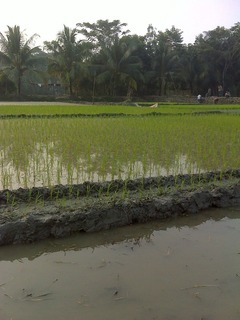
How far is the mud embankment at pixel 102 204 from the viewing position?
7.80ft

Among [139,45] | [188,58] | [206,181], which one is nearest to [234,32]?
[188,58]

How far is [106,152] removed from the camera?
15.9 feet

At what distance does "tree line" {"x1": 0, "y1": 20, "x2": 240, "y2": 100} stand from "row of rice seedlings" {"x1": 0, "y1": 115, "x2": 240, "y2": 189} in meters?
16.2

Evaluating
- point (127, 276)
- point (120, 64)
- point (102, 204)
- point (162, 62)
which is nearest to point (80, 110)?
point (102, 204)

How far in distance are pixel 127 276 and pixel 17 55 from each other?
2186 centimetres

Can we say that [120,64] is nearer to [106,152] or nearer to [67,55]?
[67,55]

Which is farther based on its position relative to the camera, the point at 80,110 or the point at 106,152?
the point at 80,110

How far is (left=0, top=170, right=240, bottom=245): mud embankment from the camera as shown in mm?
2377

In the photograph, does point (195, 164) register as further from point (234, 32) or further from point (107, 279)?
point (234, 32)

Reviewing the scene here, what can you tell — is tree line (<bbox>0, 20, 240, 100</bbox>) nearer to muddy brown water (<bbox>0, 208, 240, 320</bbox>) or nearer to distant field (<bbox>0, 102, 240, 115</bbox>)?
distant field (<bbox>0, 102, 240, 115</bbox>)

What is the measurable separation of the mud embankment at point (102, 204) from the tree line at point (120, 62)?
1987cm

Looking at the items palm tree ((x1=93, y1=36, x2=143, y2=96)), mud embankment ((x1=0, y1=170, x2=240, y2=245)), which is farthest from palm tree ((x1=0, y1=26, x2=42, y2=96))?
mud embankment ((x1=0, y1=170, x2=240, y2=245))

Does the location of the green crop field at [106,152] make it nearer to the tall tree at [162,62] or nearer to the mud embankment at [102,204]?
the mud embankment at [102,204]

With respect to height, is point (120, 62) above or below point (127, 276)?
above
